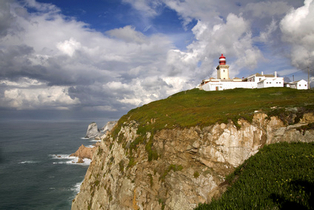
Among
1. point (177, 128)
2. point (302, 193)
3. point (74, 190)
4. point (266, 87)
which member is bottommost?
point (74, 190)

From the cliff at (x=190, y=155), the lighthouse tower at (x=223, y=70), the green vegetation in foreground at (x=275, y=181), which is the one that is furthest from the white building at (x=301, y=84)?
the green vegetation in foreground at (x=275, y=181)

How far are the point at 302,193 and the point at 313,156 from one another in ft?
18.4

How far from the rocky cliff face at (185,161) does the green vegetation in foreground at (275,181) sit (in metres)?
1.68

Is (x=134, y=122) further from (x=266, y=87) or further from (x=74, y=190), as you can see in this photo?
(x=266, y=87)

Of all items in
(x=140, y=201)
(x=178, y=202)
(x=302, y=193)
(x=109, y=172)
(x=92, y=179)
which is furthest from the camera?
(x=92, y=179)

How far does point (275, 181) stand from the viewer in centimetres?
1625

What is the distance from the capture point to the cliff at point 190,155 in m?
23.2

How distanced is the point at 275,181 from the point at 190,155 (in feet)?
37.1

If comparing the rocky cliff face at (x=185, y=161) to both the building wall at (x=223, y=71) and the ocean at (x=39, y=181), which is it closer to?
the ocean at (x=39, y=181)

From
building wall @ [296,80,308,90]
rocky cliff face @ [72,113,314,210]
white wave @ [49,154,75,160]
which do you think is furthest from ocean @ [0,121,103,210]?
building wall @ [296,80,308,90]

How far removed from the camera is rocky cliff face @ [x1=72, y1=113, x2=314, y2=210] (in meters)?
23.2

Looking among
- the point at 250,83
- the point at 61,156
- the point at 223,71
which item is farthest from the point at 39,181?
the point at 250,83

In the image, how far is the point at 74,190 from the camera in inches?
1948

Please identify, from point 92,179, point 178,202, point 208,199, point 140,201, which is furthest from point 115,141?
point 208,199
